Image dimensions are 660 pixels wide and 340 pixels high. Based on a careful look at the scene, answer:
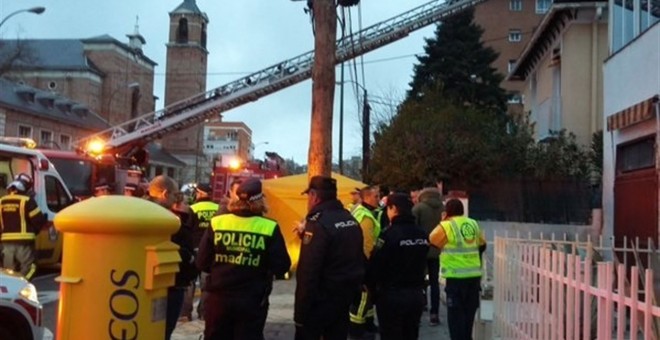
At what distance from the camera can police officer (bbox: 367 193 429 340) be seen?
6152mm

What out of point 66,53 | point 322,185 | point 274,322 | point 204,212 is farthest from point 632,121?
point 66,53

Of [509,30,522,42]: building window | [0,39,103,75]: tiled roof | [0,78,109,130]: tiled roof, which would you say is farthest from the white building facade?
[0,39,103,75]: tiled roof

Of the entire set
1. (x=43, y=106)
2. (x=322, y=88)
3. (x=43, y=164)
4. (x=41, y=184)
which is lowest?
(x=41, y=184)

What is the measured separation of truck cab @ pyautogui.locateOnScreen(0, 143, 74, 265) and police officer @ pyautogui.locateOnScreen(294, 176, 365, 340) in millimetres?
8152

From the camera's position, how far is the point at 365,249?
7707 mm

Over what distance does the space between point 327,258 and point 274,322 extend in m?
4.04

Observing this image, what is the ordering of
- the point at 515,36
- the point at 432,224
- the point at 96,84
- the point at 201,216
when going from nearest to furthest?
the point at 201,216 → the point at 432,224 → the point at 515,36 → the point at 96,84

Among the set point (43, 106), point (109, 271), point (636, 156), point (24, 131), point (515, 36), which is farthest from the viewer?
point (515, 36)

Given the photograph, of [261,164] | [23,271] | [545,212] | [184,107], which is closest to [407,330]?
[23,271]

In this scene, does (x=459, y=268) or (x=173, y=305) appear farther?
(x=459, y=268)

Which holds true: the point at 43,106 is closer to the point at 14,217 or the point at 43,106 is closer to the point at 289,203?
the point at 289,203

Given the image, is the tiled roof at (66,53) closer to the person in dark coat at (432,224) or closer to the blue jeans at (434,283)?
the person in dark coat at (432,224)

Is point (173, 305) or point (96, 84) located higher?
point (96, 84)

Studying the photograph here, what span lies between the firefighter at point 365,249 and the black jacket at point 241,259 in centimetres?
248
